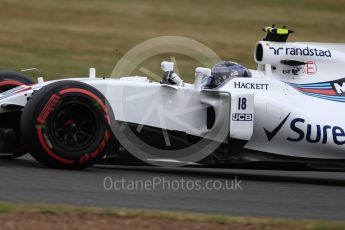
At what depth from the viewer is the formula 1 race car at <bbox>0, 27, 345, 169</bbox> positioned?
334 inches

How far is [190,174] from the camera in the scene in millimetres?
9164

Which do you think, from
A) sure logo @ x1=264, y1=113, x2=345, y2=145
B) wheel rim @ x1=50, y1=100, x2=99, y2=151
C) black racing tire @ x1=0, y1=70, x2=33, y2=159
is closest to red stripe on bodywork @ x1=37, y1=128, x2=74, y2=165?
wheel rim @ x1=50, y1=100, x2=99, y2=151

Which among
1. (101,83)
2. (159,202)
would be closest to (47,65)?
(101,83)

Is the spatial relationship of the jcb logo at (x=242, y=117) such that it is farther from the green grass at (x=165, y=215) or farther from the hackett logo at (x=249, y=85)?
the green grass at (x=165, y=215)

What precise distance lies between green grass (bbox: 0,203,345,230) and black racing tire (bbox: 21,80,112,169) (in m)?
1.96

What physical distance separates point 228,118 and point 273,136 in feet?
1.75

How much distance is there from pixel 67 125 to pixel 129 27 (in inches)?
822

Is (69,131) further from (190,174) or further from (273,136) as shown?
(273,136)

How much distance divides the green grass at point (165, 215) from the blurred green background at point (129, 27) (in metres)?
10.2

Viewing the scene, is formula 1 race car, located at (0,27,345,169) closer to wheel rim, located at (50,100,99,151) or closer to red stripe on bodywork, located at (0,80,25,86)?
wheel rim, located at (50,100,99,151)

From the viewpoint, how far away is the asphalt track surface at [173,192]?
688 centimetres

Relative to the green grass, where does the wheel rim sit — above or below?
above

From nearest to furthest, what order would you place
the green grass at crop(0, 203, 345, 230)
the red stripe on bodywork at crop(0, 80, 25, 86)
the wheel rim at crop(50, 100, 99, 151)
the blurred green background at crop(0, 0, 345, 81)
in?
the green grass at crop(0, 203, 345, 230), the wheel rim at crop(50, 100, 99, 151), the red stripe on bodywork at crop(0, 80, 25, 86), the blurred green background at crop(0, 0, 345, 81)

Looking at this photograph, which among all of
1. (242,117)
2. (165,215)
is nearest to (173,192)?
(165,215)
